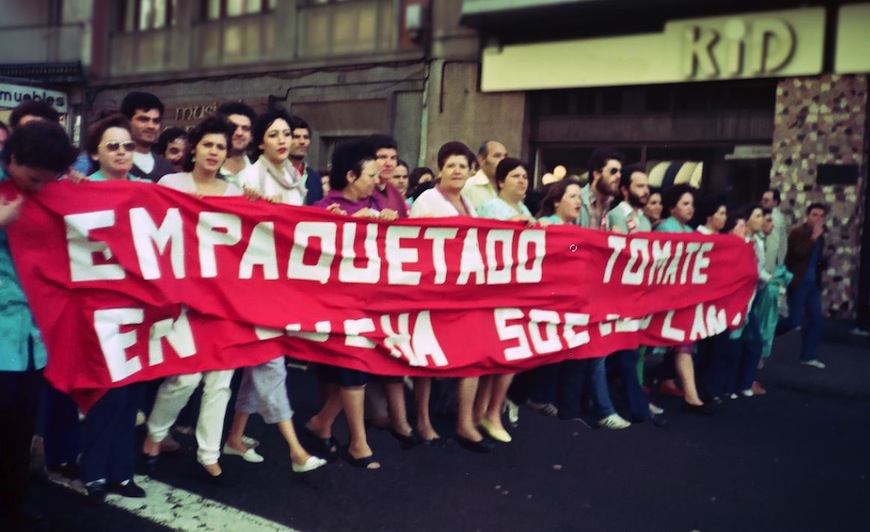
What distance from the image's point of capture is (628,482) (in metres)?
5.13

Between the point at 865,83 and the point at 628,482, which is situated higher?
the point at 865,83

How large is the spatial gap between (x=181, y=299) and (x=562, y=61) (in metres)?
10.8

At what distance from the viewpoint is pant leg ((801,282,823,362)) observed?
31.0 ft

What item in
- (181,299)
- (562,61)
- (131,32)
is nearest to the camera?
(181,299)

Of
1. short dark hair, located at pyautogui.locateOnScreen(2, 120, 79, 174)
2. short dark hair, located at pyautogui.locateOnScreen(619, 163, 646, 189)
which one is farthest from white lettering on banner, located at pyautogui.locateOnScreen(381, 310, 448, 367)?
short dark hair, located at pyautogui.locateOnScreen(619, 163, 646, 189)

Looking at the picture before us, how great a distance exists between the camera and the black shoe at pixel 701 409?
7086 mm

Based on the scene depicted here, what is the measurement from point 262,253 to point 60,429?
130 cm

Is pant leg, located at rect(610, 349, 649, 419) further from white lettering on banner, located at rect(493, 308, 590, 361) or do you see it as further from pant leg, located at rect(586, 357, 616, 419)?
white lettering on banner, located at rect(493, 308, 590, 361)

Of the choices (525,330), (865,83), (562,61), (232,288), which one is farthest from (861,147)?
(232,288)

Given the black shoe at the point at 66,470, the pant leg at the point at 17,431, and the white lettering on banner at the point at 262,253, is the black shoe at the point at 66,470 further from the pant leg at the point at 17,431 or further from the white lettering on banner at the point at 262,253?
the white lettering on banner at the point at 262,253

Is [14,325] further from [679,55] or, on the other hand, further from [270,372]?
[679,55]

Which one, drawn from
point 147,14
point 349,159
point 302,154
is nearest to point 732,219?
point 302,154

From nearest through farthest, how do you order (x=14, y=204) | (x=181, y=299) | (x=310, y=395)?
(x=14, y=204) < (x=181, y=299) < (x=310, y=395)

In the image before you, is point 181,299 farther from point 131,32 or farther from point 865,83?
point 131,32
